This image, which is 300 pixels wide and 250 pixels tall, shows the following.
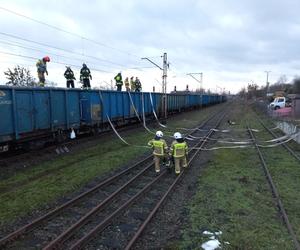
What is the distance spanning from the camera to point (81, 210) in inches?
323

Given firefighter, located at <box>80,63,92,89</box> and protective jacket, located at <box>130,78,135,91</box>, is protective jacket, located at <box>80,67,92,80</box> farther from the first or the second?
protective jacket, located at <box>130,78,135,91</box>

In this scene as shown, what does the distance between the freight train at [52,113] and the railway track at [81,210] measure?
4371 mm

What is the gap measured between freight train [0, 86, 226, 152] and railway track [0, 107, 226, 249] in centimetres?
437

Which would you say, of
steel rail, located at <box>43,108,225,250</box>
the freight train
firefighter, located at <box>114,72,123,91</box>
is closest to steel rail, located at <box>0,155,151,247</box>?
steel rail, located at <box>43,108,225,250</box>

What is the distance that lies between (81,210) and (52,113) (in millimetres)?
7672

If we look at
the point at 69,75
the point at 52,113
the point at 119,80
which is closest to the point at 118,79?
the point at 119,80

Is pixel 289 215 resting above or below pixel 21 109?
below

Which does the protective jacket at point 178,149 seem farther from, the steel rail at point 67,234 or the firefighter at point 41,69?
the firefighter at point 41,69

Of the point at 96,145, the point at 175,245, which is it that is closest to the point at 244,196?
the point at 175,245

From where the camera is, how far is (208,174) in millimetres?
11906

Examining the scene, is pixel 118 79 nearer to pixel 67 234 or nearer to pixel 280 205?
pixel 280 205

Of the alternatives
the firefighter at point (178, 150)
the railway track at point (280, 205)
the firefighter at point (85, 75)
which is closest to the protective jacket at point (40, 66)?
the firefighter at point (85, 75)

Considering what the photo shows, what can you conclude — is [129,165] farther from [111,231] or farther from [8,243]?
[8,243]

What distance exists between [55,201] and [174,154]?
14.1 ft
